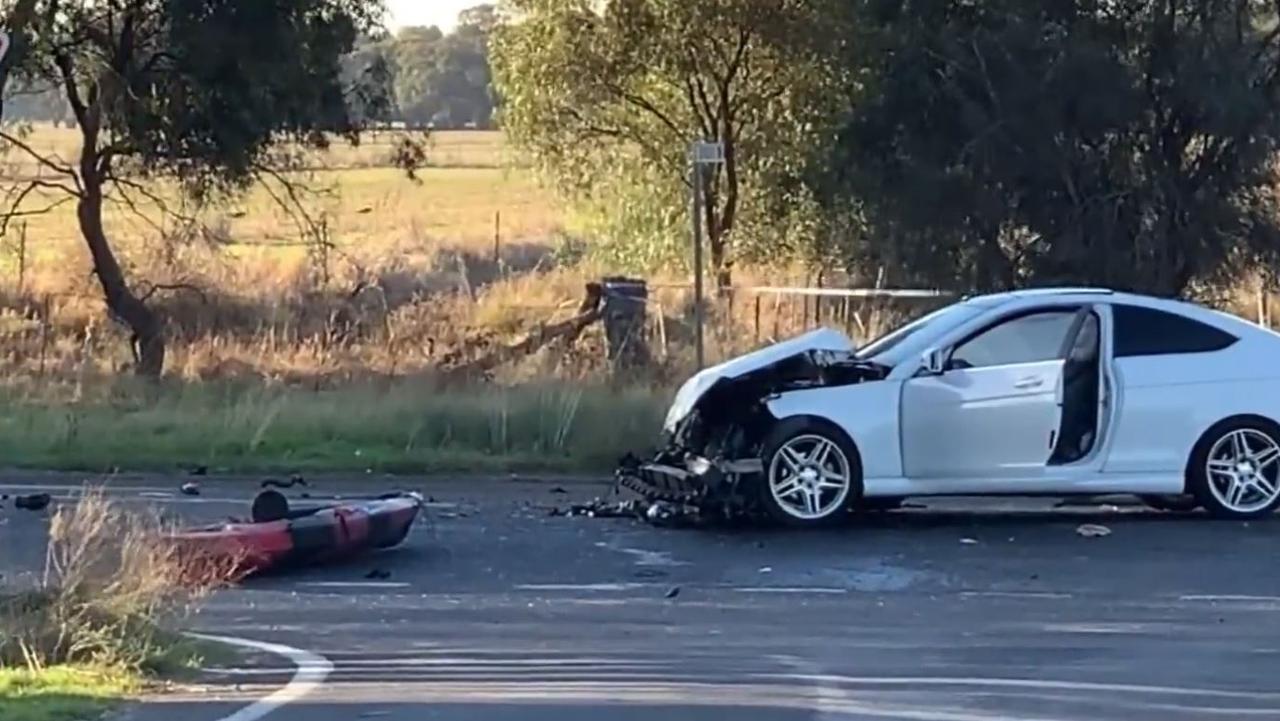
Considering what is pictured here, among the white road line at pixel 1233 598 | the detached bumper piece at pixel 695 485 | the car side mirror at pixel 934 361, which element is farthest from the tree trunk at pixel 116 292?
the white road line at pixel 1233 598

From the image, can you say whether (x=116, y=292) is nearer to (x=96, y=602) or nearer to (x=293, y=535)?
(x=293, y=535)

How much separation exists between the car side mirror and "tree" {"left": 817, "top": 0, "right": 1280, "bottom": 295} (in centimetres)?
974

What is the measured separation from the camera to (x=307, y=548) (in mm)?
14781

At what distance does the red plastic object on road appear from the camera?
1425 cm

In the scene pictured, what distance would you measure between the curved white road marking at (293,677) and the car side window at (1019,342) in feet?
20.1

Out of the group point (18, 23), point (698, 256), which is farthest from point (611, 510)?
point (18, 23)

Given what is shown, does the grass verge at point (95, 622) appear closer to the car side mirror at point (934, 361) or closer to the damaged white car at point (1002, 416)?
the damaged white car at point (1002, 416)

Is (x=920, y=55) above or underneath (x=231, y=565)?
above

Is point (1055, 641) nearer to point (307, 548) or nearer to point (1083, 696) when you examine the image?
point (1083, 696)

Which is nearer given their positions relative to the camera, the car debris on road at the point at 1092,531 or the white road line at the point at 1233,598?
the white road line at the point at 1233,598

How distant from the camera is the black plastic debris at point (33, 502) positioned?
17188 mm

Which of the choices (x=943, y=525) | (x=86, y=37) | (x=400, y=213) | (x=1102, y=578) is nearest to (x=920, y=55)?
(x=86, y=37)

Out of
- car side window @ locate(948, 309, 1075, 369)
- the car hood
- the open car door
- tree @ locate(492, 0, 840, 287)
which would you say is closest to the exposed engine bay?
the car hood

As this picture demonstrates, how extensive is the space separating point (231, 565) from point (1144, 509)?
679 centimetres
